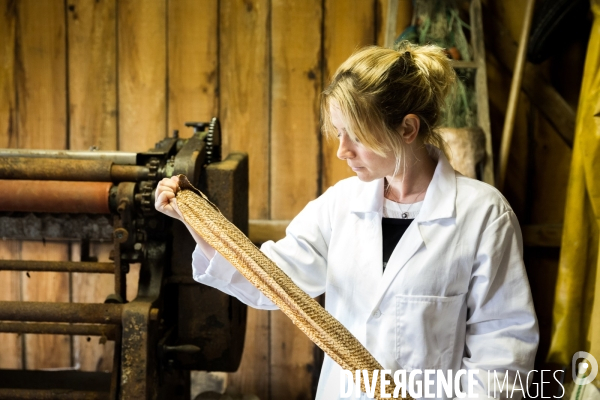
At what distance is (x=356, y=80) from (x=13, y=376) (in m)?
1.28

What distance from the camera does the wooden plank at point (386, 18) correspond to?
206 centimetres

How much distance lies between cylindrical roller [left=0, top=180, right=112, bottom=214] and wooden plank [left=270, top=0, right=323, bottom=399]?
81cm

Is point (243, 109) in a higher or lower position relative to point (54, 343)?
higher

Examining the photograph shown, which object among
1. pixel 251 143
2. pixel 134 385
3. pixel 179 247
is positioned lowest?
pixel 134 385

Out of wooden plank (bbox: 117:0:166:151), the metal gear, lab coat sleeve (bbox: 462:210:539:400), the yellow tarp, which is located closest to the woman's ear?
lab coat sleeve (bbox: 462:210:539:400)

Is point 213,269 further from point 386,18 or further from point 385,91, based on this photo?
point 386,18

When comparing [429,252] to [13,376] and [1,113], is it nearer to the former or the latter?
[13,376]

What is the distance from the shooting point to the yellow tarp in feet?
5.89

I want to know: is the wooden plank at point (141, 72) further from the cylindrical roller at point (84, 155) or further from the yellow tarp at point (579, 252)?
the yellow tarp at point (579, 252)

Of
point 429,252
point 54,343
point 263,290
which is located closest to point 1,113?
point 54,343

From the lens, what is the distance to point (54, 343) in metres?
2.25

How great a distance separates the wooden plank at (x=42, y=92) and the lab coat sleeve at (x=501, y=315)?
1.58 metres

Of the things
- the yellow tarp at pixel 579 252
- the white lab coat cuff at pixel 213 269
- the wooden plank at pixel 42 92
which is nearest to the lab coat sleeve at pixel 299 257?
the white lab coat cuff at pixel 213 269

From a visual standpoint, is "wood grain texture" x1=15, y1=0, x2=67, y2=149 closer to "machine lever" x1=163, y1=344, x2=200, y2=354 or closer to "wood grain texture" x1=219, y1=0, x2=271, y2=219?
"wood grain texture" x1=219, y1=0, x2=271, y2=219
